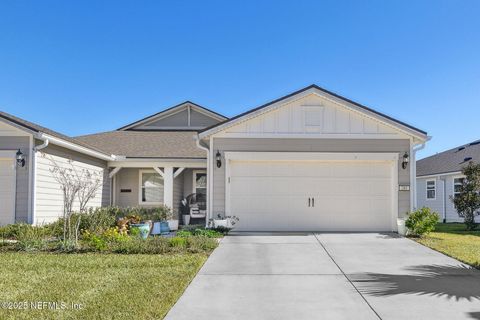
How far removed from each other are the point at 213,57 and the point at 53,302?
15.1m

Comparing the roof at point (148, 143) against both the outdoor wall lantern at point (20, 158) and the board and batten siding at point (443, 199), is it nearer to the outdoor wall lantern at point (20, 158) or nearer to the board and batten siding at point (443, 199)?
the outdoor wall lantern at point (20, 158)

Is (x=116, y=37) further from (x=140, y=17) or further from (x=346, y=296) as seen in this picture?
(x=346, y=296)

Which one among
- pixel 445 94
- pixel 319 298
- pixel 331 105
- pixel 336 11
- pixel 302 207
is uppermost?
pixel 336 11

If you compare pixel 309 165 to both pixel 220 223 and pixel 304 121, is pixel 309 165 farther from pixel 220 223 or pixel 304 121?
pixel 220 223

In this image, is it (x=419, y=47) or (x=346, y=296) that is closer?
(x=346, y=296)

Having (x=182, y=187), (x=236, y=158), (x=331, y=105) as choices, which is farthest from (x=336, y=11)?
(x=182, y=187)

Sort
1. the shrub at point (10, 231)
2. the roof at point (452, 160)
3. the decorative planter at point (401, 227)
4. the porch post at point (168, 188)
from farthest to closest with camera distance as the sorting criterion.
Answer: the roof at point (452, 160), the porch post at point (168, 188), the decorative planter at point (401, 227), the shrub at point (10, 231)

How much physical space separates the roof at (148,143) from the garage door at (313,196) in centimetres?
341

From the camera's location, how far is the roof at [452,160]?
71.3 feet

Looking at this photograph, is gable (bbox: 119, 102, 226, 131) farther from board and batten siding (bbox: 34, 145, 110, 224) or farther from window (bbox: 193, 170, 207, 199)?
board and batten siding (bbox: 34, 145, 110, 224)

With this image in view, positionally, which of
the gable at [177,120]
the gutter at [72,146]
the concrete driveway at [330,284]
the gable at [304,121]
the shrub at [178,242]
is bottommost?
the concrete driveway at [330,284]

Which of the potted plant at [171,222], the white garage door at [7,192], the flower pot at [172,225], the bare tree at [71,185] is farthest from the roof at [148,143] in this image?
the white garage door at [7,192]

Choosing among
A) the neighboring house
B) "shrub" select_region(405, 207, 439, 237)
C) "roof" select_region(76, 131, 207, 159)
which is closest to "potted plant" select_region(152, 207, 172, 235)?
"roof" select_region(76, 131, 207, 159)

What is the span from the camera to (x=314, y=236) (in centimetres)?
1196
